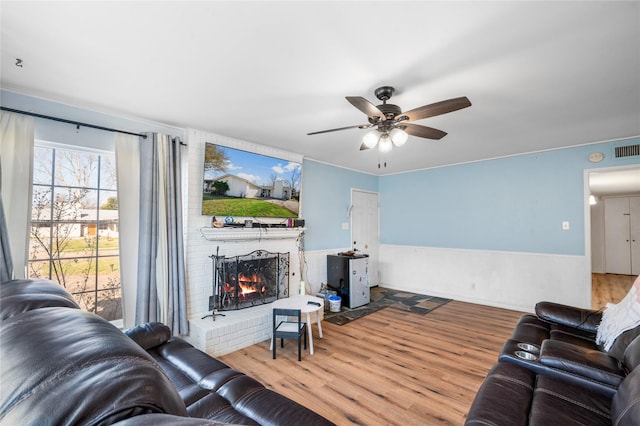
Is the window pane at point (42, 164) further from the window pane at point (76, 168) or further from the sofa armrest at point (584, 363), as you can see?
the sofa armrest at point (584, 363)

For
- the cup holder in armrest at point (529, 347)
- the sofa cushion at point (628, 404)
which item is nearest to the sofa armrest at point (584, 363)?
the cup holder in armrest at point (529, 347)

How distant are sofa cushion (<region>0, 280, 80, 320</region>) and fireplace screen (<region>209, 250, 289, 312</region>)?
6.40 feet

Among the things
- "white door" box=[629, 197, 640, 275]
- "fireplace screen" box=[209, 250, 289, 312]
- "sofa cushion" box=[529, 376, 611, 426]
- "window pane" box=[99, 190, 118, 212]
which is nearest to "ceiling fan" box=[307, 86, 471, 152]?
"sofa cushion" box=[529, 376, 611, 426]

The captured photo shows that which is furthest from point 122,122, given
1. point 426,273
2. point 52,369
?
point 426,273

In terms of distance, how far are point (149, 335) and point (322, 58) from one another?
2.23 m

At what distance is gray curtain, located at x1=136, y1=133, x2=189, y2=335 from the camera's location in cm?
284

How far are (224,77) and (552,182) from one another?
4.74 metres

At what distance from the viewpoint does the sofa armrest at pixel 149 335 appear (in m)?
1.82

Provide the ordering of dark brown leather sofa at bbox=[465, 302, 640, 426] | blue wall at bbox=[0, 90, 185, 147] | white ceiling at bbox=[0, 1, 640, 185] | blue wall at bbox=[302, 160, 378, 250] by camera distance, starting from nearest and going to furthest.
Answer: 1. dark brown leather sofa at bbox=[465, 302, 640, 426]
2. white ceiling at bbox=[0, 1, 640, 185]
3. blue wall at bbox=[0, 90, 185, 147]
4. blue wall at bbox=[302, 160, 378, 250]

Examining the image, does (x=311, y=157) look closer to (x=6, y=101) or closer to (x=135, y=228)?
(x=135, y=228)

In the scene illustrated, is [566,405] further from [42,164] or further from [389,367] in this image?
[42,164]

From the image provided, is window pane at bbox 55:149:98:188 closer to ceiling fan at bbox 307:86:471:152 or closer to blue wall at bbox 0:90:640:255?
blue wall at bbox 0:90:640:255

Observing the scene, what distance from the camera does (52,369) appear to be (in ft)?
1.67

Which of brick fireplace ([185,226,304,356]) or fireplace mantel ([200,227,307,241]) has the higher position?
fireplace mantel ([200,227,307,241])
